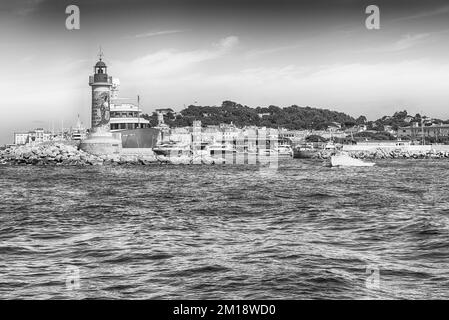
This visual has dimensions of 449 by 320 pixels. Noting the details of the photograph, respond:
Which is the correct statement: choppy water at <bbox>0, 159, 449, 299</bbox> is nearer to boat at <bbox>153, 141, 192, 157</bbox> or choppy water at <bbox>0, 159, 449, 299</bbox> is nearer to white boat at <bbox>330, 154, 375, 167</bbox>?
white boat at <bbox>330, 154, 375, 167</bbox>

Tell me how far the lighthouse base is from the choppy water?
174 feet

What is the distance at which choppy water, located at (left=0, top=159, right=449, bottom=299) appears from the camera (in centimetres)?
874

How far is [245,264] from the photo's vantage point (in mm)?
10391

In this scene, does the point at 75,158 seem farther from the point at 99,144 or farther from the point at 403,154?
the point at 403,154

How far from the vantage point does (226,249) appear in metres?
11.9

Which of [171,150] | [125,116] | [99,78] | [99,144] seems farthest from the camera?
[125,116]

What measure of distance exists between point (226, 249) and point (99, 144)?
2519 inches

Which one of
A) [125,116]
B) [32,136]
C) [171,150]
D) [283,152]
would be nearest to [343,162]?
[171,150]

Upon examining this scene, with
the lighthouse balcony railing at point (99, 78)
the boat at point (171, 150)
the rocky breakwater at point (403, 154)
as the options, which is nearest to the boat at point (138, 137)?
the boat at point (171, 150)

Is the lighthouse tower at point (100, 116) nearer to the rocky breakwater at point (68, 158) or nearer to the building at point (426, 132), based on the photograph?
the rocky breakwater at point (68, 158)

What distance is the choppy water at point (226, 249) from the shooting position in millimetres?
8742

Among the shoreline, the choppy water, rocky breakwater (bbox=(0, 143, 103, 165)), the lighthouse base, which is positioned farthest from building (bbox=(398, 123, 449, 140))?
the choppy water
